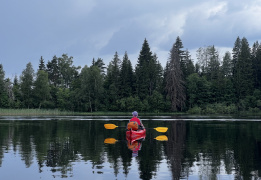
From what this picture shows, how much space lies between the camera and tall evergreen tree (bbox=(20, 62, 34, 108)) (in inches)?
4282

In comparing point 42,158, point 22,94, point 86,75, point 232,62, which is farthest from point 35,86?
point 42,158

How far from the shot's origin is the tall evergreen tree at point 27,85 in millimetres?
108762

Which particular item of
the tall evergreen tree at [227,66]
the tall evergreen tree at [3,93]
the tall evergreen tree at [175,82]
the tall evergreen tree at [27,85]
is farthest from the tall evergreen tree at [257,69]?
the tall evergreen tree at [3,93]

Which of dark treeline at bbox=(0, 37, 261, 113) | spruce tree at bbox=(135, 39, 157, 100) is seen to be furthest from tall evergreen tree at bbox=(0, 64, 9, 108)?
spruce tree at bbox=(135, 39, 157, 100)

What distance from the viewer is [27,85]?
111 m

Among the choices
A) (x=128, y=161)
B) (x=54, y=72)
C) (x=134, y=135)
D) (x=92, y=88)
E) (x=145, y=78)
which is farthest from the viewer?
(x=54, y=72)

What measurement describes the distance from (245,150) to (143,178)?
10234 millimetres

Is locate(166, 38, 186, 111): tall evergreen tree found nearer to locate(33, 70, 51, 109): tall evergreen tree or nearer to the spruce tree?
the spruce tree

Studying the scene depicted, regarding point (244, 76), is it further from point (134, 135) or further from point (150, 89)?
point (134, 135)

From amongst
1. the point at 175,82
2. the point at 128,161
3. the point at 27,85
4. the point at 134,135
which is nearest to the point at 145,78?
the point at 175,82

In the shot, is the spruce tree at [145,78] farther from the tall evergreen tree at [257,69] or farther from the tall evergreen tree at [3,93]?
the tall evergreen tree at [3,93]

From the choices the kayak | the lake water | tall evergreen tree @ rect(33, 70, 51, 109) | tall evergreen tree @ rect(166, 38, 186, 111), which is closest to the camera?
the lake water

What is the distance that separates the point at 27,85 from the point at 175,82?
50.3m

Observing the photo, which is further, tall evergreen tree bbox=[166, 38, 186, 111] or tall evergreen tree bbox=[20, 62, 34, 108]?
tall evergreen tree bbox=[20, 62, 34, 108]
